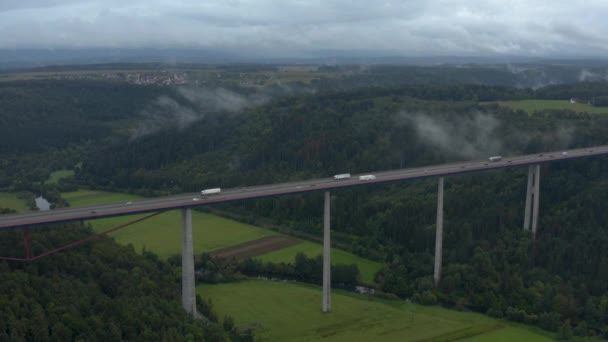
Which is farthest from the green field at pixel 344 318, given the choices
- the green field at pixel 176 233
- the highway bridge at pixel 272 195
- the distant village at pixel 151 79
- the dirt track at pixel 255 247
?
the distant village at pixel 151 79

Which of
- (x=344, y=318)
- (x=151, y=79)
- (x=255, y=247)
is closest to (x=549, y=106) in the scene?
(x=255, y=247)

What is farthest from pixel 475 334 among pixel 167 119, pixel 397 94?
pixel 167 119

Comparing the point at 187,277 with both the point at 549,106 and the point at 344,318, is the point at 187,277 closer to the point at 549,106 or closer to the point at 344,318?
the point at 344,318

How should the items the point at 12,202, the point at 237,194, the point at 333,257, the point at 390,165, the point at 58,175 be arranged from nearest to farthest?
the point at 237,194
the point at 333,257
the point at 12,202
the point at 390,165
the point at 58,175

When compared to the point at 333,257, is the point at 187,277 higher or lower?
higher

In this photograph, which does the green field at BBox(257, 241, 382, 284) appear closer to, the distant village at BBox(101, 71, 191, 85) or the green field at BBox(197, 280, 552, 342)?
the green field at BBox(197, 280, 552, 342)

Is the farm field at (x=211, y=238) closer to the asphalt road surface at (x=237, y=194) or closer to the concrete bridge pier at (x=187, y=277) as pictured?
the asphalt road surface at (x=237, y=194)

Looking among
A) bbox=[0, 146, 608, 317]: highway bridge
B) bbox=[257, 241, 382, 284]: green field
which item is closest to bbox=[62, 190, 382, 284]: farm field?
bbox=[257, 241, 382, 284]: green field
